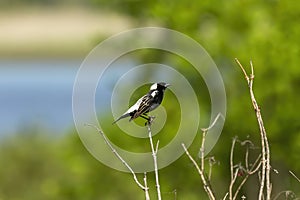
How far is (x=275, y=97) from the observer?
107 feet

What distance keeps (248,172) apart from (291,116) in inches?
999

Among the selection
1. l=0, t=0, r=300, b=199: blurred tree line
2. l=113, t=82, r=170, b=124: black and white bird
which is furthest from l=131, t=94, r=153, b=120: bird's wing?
l=0, t=0, r=300, b=199: blurred tree line

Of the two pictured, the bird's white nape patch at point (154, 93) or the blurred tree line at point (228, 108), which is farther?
the blurred tree line at point (228, 108)

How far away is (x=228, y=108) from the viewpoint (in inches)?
1284

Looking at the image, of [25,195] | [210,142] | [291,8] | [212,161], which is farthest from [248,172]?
[25,195]

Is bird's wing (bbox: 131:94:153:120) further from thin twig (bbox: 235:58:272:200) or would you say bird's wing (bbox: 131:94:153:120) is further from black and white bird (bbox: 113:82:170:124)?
thin twig (bbox: 235:58:272:200)

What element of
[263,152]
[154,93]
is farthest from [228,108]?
[263,152]

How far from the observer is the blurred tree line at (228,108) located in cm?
3148

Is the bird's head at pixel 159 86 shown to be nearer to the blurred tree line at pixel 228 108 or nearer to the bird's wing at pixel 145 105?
the bird's wing at pixel 145 105

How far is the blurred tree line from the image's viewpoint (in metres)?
31.5

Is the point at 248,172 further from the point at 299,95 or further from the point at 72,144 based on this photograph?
the point at 72,144

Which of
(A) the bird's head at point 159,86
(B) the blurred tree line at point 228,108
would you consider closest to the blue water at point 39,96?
(B) the blurred tree line at point 228,108

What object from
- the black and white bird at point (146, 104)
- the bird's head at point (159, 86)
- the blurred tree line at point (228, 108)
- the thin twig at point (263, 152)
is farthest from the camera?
the blurred tree line at point (228, 108)

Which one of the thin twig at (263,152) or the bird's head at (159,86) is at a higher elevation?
the bird's head at (159,86)
